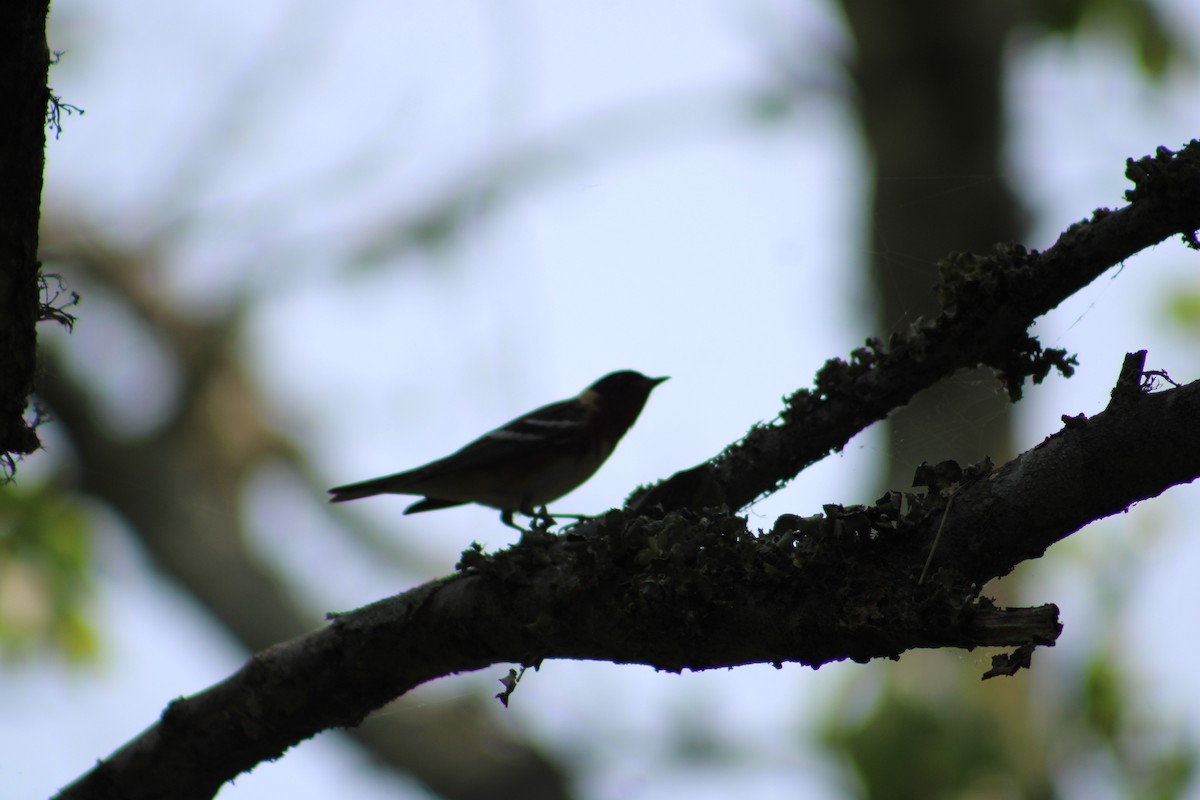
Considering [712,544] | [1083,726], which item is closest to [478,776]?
[1083,726]

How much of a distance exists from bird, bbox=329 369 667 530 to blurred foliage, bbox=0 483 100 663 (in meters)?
3.81

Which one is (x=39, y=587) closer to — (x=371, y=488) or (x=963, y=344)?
(x=371, y=488)

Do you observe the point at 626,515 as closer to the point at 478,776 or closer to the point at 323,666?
the point at 323,666

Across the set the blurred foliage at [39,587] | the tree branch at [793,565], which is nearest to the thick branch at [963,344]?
the tree branch at [793,565]

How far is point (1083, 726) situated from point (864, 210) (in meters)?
4.40

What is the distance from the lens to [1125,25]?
7.77 metres

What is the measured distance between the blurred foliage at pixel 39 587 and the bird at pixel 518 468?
381 centimetres

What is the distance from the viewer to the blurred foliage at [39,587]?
7707 millimetres

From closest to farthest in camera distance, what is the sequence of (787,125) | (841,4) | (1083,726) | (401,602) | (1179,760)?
(401,602), (1179,760), (1083,726), (841,4), (787,125)

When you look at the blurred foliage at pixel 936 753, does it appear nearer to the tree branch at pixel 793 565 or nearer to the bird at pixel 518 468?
the bird at pixel 518 468

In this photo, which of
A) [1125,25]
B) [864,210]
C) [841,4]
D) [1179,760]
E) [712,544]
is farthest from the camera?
[841,4]

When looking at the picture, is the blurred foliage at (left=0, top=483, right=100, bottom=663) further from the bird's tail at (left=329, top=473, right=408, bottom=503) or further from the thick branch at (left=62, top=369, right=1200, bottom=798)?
the thick branch at (left=62, top=369, right=1200, bottom=798)

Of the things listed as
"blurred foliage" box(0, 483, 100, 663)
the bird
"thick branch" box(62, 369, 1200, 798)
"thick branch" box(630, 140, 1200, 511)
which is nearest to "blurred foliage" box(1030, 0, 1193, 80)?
the bird

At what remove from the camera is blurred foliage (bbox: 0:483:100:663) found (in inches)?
303
